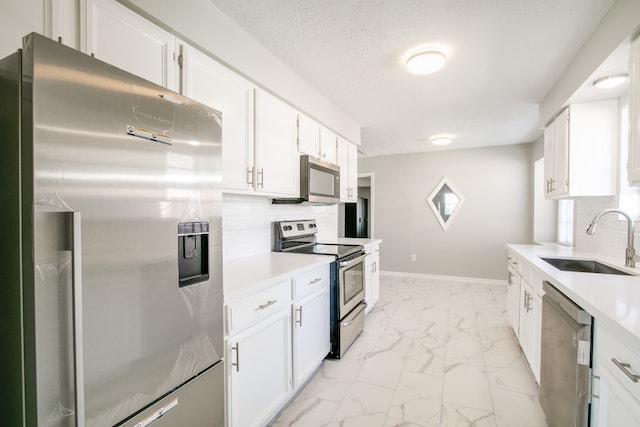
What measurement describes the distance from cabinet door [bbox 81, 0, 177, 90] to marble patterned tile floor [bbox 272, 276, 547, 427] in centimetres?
199

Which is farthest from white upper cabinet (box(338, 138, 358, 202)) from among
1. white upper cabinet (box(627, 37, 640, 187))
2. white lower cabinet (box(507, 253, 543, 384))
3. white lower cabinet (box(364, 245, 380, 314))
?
white upper cabinet (box(627, 37, 640, 187))

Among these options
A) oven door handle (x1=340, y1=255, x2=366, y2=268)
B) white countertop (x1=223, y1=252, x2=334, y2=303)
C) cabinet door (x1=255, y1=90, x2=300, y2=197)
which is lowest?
oven door handle (x1=340, y1=255, x2=366, y2=268)

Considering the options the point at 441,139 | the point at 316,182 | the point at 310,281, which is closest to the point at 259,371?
the point at 310,281

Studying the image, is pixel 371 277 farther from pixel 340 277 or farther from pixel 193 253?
pixel 193 253

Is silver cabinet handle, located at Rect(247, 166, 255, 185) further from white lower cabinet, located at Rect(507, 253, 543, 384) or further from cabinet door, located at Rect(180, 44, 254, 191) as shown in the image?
white lower cabinet, located at Rect(507, 253, 543, 384)

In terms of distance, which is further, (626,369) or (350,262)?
(350,262)

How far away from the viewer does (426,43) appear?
6.62ft

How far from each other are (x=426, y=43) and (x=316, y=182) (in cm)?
133

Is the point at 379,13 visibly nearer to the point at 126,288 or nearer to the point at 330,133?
the point at 330,133

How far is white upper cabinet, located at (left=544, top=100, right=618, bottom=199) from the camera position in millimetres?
2365

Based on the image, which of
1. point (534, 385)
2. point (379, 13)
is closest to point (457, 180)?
point (534, 385)

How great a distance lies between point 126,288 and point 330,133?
256cm

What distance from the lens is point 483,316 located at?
3545 millimetres

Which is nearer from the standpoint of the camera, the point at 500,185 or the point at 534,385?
the point at 534,385
